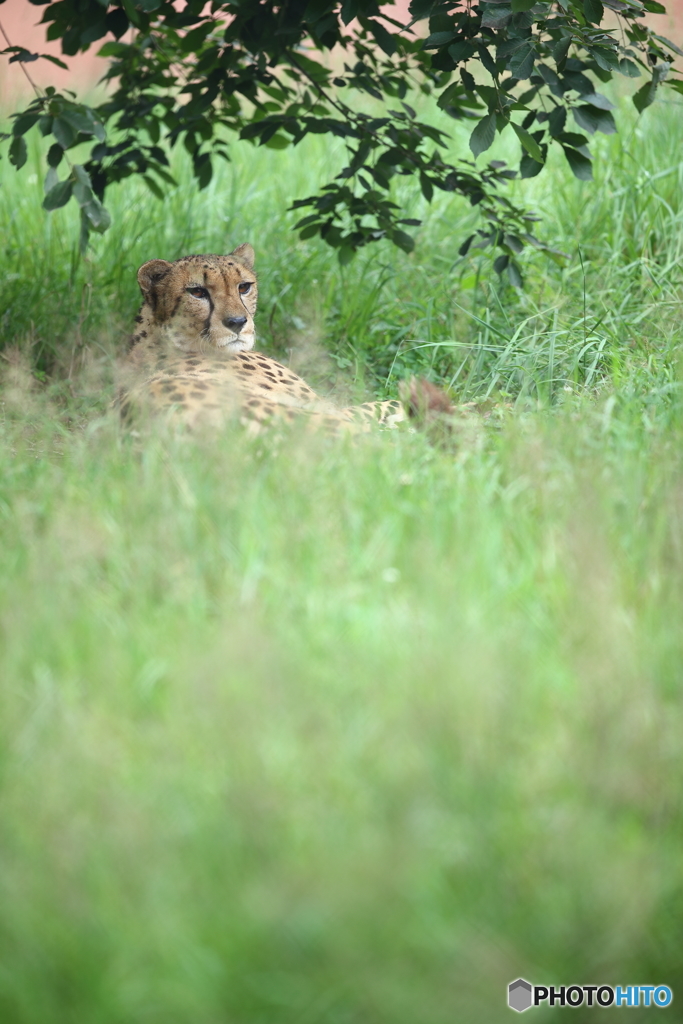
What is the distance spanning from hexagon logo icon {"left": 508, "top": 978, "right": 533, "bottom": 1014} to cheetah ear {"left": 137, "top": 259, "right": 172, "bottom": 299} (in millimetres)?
3175

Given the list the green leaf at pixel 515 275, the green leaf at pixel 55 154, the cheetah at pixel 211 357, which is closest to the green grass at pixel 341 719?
the cheetah at pixel 211 357

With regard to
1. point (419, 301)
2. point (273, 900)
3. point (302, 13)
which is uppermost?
point (302, 13)

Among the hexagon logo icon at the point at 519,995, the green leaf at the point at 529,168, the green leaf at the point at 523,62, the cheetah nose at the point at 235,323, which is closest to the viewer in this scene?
the hexagon logo icon at the point at 519,995

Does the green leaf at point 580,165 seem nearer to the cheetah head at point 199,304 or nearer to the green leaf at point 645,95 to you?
the green leaf at point 645,95

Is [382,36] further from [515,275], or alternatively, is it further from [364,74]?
[515,275]

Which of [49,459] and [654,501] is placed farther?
[49,459]

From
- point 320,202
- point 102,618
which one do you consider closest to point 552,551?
point 102,618

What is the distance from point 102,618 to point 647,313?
273 cm

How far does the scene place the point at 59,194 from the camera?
10.8 feet

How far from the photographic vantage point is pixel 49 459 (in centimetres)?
294

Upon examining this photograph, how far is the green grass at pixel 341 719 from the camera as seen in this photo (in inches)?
48.7

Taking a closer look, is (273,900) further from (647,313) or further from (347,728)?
(647,313)

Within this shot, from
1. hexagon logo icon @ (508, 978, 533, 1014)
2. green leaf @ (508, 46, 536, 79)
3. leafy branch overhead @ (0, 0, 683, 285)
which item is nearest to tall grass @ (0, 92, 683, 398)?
leafy branch overhead @ (0, 0, 683, 285)

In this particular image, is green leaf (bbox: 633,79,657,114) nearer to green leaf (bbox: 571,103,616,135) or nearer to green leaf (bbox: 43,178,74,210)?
green leaf (bbox: 571,103,616,135)
